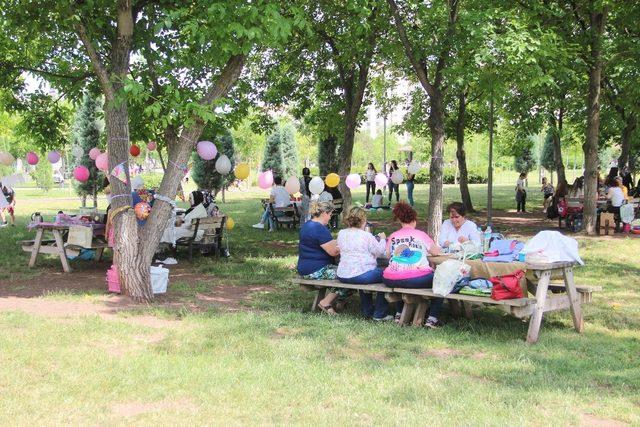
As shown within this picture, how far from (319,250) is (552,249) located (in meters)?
2.62

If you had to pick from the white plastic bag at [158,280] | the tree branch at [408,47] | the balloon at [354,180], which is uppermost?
the tree branch at [408,47]

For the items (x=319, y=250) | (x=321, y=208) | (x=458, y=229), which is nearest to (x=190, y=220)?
(x=319, y=250)

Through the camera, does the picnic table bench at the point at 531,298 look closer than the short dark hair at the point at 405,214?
Yes

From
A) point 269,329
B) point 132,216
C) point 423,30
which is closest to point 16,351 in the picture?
point 269,329

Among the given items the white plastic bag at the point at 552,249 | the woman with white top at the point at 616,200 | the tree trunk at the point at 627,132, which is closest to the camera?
the white plastic bag at the point at 552,249

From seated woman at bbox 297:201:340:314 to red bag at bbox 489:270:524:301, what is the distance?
6.41ft

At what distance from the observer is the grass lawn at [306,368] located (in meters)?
4.15

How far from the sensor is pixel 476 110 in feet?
75.7

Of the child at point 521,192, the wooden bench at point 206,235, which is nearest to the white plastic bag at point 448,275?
the wooden bench at point 206,235

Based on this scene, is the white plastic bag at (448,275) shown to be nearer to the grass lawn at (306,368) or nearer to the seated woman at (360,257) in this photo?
the grass lawn at (306,368)

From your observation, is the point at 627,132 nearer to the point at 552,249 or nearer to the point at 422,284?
the point at 552,249

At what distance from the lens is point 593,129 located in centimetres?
1448

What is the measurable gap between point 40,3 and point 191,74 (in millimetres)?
3426

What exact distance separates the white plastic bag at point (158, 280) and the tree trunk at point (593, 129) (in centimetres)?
1001
